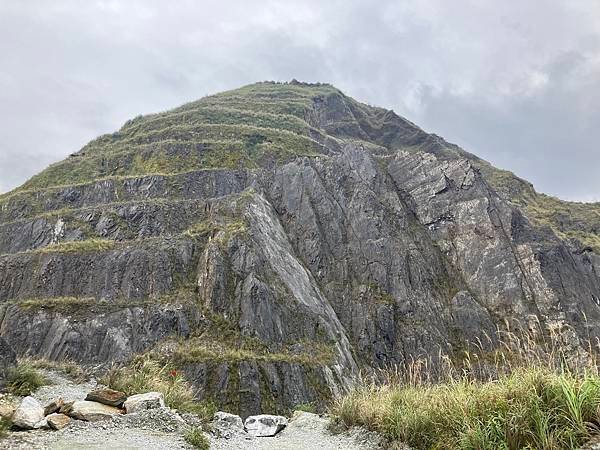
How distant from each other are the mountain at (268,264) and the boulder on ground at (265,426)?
37.5ft

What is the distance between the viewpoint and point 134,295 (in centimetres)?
2812

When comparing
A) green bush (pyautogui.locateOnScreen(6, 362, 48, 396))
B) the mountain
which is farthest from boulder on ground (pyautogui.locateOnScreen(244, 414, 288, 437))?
the mountain

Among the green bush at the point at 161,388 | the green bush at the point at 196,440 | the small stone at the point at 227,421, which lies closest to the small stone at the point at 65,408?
the green bush at the point at 161,388

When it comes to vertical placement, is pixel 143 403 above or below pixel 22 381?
above

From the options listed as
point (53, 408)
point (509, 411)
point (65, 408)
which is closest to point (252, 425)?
point (65, 408)

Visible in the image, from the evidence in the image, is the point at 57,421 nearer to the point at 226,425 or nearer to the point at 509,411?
the point at 226,425

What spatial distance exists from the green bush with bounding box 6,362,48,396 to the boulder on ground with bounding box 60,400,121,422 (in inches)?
135

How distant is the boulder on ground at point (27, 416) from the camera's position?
23.7 feet

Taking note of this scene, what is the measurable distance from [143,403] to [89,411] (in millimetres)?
953

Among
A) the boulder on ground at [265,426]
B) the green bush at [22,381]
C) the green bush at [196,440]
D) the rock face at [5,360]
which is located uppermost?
the rock face at [5,360]

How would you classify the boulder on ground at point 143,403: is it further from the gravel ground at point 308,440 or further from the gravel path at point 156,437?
the gravel ground at point 308,440

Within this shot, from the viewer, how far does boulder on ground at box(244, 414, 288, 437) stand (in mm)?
10625

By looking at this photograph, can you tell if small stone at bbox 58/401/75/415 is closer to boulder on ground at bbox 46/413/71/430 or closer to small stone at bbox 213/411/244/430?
boulder on ground at bbox 46/413/71/430

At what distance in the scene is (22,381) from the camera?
11578mm
